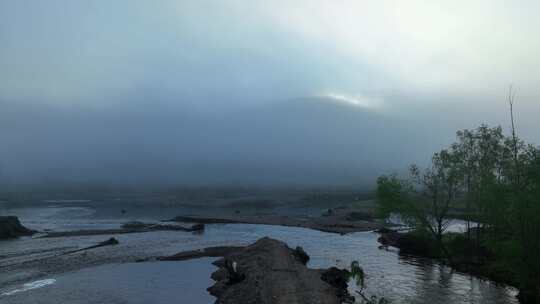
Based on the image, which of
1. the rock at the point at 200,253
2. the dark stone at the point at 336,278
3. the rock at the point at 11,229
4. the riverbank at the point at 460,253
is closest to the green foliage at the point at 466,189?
the riverbank at the point at 460,253

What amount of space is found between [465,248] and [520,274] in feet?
81.7

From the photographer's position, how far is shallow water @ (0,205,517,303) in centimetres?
4075

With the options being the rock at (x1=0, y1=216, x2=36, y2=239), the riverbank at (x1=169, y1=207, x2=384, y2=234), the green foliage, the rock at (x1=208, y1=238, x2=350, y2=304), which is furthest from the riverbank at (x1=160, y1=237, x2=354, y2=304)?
the rock at (x1=0, y1=216, x2=36, y2=239)

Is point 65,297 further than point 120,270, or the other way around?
point 120,270

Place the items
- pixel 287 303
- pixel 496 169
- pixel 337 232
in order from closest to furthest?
pixel 287 303, pixel 496 169, pixel 337 232

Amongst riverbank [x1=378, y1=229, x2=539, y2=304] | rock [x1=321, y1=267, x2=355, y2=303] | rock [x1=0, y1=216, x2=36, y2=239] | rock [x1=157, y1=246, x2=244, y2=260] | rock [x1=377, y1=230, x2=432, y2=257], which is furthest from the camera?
rock [x1=0, y1=216, x2=36, y2=239]

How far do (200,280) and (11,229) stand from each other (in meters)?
56.6

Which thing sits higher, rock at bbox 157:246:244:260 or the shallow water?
rock at bbox 157:246:244:260

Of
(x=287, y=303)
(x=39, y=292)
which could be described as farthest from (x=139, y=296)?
(x=287, y=303)

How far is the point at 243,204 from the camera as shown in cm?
16588

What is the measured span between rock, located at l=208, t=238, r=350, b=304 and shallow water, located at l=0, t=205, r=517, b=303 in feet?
8.84

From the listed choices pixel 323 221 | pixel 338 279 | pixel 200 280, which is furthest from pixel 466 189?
pixel 323 221

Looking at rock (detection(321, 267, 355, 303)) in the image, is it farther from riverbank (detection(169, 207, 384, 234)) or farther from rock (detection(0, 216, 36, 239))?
rock (detection(0, 216, 36, 239))

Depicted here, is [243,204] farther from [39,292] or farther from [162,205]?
[39,292]
